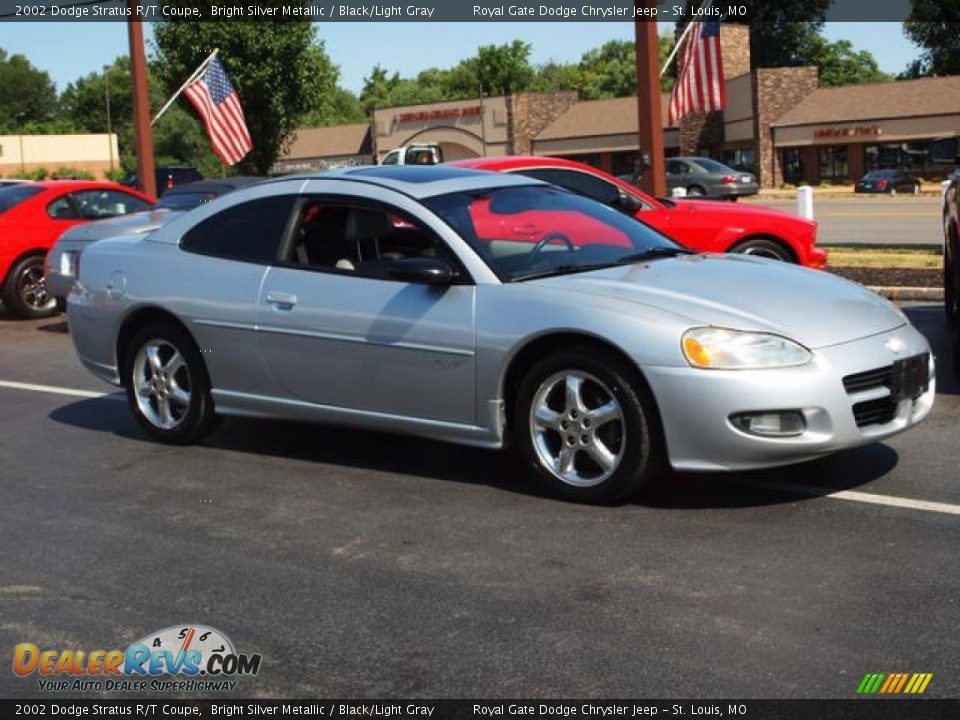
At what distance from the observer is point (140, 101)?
22.1m

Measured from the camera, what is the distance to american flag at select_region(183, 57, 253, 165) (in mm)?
23672

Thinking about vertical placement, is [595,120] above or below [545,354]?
above

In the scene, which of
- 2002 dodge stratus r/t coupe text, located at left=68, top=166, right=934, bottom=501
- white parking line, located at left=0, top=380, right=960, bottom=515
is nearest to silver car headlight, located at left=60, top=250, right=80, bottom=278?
2002 dodge stratus r/t coupe text, located at left=68, top=166, right=934, bottom=501

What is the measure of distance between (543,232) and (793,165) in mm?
56901

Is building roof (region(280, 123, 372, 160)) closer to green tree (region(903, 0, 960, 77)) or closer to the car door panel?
green tree (region(903, 0, 960, 77))

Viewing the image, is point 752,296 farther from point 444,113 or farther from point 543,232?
point 444,113

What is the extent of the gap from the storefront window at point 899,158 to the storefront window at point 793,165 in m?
3.51

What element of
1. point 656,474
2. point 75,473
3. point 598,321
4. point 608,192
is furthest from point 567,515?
point 608,192

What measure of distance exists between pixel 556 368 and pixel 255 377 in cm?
191

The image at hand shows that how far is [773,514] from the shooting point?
559 cm

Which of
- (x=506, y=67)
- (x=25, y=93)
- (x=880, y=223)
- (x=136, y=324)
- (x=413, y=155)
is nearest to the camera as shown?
(x=136, y=324)

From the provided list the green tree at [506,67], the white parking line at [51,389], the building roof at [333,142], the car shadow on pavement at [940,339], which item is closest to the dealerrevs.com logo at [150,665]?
the white parking line at [51,389]

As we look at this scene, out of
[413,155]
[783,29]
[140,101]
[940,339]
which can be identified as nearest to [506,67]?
[783,29]

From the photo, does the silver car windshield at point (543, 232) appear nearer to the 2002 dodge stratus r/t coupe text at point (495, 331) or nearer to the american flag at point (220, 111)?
the 2002 dodge stratus r/t coupe text at point (495, 331)
